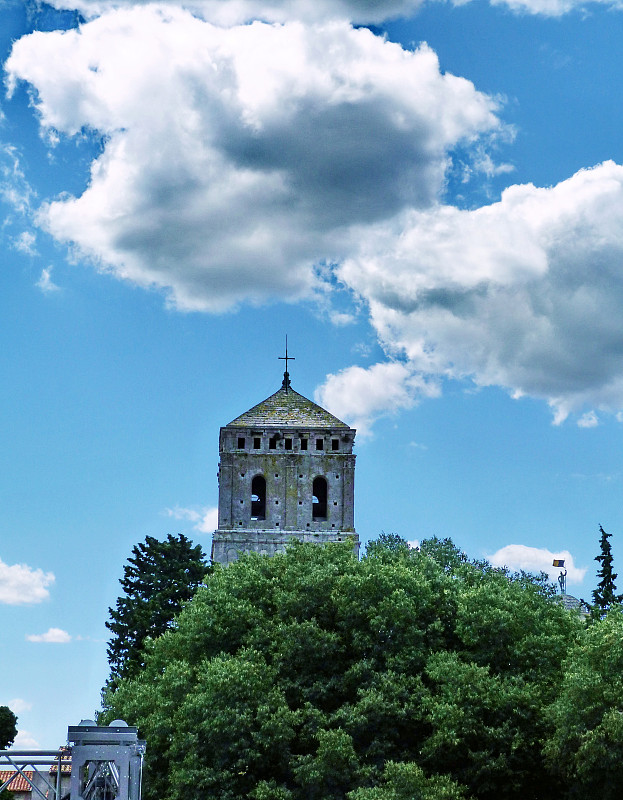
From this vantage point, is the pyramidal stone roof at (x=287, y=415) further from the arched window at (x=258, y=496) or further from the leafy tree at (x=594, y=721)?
the leafy tree at (x=594, y=721)

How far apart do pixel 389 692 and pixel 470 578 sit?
6.84 m

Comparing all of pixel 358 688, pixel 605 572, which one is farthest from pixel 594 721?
pixel 605 572

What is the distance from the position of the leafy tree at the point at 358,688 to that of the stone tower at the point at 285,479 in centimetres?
3607

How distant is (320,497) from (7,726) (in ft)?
83.3

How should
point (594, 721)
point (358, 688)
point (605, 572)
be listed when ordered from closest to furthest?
point (594, 721)
point (358, 688)
point (605, 572)

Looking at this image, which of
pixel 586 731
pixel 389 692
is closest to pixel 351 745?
pixel 389 692

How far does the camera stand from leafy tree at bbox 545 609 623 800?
29141 mm

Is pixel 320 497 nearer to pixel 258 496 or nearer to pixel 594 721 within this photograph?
pixel 258 496

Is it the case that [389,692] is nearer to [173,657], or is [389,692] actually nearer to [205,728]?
[205,728]

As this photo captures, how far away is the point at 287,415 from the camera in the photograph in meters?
77.4

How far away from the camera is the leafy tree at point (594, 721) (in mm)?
29141

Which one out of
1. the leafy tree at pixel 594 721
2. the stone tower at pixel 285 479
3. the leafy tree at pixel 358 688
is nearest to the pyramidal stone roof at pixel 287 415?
the stone tower at pixel 285 479

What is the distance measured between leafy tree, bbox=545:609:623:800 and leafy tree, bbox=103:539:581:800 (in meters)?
1.70

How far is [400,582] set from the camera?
115 feet
